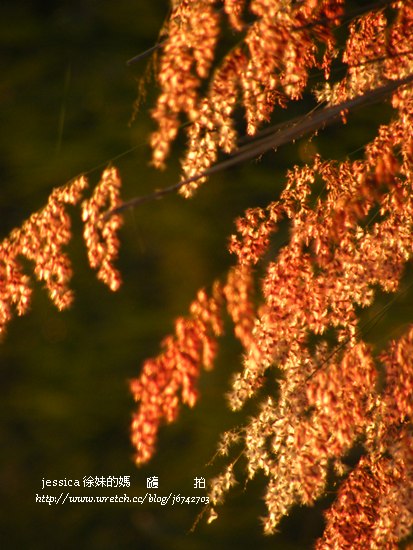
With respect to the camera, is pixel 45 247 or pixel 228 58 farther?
pixel 45 247

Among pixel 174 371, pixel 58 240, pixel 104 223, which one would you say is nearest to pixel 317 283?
pixel 174 371

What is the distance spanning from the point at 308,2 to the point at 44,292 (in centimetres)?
392

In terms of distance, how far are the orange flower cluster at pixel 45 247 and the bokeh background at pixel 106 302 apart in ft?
8.59

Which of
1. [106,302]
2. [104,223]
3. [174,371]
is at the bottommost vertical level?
[174,371]

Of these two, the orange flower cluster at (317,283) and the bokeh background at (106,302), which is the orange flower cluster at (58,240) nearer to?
the orange flower cluster at (317,283)

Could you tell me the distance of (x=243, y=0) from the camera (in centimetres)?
288

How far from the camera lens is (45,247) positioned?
331 centimetres

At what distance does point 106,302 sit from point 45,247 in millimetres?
3006

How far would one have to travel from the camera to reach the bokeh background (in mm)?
5832

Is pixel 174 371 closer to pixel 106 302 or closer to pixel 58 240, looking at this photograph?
pixel 58 240

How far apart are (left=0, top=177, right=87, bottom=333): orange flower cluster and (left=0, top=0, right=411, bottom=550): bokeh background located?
2617 millimetres

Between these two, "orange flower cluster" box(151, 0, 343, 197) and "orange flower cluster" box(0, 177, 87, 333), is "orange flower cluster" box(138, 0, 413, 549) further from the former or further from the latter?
"orange flower cluster" box(0, 177, 87, 333)

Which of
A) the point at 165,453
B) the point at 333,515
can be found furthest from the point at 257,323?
the point at 165,453

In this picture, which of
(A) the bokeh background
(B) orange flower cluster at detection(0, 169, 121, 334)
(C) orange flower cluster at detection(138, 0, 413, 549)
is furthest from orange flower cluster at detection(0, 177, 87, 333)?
(A) the bokeh background
